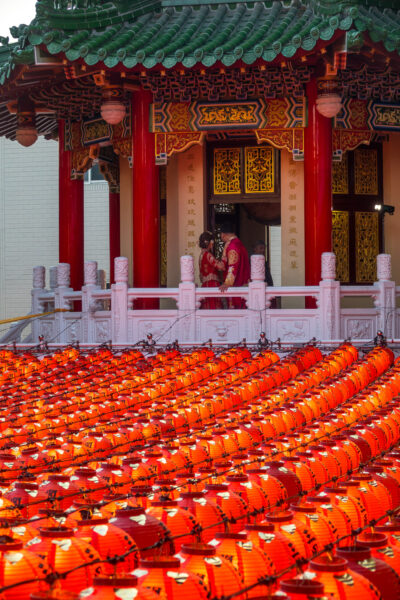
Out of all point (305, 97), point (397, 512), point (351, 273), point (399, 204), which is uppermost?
point (305, 97)

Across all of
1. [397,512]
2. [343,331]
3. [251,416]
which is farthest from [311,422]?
[343,331]

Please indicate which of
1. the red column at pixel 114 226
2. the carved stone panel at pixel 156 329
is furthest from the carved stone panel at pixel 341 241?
the red column at pixel 114 226

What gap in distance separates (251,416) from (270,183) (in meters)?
9.89

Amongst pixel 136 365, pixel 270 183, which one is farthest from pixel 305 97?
pixel 136 365

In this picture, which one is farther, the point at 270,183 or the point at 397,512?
the point at 270,183

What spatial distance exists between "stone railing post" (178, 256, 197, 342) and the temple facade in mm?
1364

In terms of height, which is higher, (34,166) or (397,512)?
(34,166)

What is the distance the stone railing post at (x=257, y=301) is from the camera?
15.8 m

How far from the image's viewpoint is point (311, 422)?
9.66 meters

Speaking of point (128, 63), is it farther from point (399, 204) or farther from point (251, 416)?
point (251, 416)

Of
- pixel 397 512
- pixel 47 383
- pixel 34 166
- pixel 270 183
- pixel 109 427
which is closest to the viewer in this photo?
pixel 397 512

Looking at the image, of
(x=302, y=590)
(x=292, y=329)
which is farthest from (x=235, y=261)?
(x=302, y=590)

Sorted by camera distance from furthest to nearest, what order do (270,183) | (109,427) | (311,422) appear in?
(270,183)
(311,422)
(109,427)

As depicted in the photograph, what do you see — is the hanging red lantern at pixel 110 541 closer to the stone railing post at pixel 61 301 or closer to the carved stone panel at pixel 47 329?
the stone railing post at pixel 61 301
